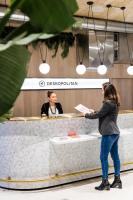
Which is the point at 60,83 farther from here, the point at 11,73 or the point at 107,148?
the point at 11,73

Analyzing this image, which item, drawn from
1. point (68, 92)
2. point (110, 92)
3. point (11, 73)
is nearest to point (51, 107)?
point (68, 92)

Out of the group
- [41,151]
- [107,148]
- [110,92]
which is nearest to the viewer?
[110,92]

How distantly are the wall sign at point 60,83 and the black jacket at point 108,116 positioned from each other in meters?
2.89

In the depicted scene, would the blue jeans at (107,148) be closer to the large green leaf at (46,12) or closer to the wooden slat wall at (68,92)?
the wooden slat wall at (68,92)

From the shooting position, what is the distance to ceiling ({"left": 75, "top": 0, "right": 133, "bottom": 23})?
22.1 feet

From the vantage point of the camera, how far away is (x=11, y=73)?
386mm

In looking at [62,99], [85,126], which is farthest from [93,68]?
[85,126]

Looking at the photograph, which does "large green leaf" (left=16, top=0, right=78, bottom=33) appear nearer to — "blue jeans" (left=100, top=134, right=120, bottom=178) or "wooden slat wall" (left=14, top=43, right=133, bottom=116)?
"blue jeans" (left=100, top=134, right=120, bottom=178)

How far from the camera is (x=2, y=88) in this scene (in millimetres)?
379

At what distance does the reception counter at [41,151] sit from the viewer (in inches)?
201

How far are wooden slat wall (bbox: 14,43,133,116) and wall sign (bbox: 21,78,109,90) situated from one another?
0.34ft

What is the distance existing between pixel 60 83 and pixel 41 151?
3323mm

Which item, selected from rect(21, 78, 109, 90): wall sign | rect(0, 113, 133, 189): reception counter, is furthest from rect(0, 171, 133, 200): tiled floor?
rect(21, 78, 109, 90): wall sign

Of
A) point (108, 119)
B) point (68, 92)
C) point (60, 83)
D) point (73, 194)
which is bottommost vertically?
point (73, 194)
